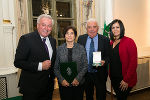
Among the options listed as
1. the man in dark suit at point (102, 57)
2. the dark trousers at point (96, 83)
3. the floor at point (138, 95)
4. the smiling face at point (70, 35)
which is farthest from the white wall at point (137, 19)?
the smiling face at point (70, 35)

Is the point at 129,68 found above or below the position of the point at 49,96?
above

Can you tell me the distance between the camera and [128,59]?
218cm

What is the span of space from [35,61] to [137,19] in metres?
3.69

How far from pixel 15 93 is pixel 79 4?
9.32 ft

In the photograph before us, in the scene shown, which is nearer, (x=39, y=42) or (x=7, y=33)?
(x=39, y=42)

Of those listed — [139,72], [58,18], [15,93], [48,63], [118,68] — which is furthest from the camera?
[58,18]

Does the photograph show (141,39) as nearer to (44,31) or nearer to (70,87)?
(70,87)

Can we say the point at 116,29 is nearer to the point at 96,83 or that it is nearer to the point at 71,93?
the point at 96,83

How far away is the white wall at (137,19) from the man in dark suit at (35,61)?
2641 millimetres

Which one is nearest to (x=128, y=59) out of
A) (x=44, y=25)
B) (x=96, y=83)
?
(x=96, y=83)

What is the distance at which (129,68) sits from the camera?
2139 millimetres

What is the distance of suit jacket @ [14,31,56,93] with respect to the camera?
175 centimetres

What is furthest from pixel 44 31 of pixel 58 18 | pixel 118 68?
pixel 58 18

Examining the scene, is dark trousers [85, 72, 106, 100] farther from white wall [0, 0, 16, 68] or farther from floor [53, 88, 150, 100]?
white wall [0, 0, 16, 68]
